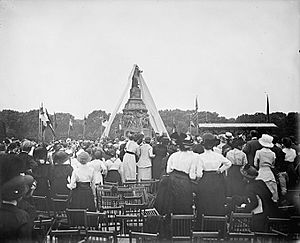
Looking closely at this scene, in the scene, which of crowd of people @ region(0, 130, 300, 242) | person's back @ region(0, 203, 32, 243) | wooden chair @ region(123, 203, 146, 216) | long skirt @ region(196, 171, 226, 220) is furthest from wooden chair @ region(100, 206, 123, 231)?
person's back @ region(0, 203, 32, 243)

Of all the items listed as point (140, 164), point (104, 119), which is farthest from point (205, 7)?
point (140, 164)

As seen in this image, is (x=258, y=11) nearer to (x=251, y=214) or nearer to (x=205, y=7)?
(x=205, y=7)

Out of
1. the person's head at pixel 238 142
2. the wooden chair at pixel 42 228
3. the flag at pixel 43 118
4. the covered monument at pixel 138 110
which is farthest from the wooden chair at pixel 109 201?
the person's head at pixel 238 142

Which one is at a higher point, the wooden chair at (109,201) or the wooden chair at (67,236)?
the wooden chair at (109,201)

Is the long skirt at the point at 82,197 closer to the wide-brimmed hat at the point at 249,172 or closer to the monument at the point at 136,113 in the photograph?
the monument at the point at 136,113

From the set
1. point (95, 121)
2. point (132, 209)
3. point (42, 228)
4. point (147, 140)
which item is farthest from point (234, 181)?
point (42, 228)

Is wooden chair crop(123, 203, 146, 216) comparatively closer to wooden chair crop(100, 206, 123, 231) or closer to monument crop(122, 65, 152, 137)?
wooden chair crop(100, 206, 123, 231)

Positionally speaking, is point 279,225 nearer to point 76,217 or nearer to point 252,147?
point 252,147
